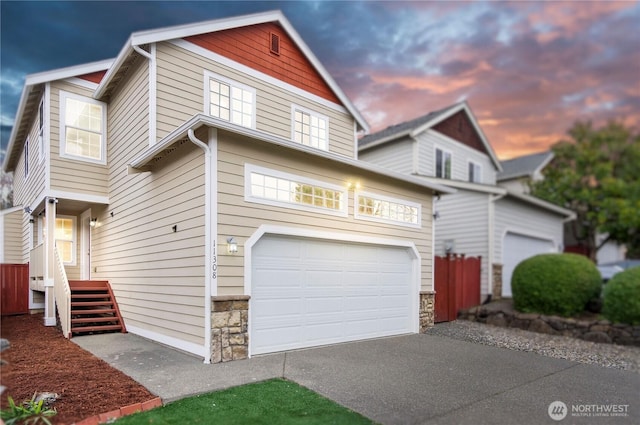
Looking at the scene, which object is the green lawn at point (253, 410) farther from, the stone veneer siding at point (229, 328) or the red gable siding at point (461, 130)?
the red gable siding at point (461, 130)

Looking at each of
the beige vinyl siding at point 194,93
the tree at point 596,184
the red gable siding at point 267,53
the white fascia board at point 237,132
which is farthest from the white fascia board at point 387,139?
the tree at point 596,184

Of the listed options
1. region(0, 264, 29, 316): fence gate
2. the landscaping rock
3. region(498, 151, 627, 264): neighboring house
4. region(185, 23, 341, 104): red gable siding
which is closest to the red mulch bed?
region(0, 264, 29, 316): fence gate

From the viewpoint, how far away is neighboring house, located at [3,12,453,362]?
264 inches

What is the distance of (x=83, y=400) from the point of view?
4.64 meters

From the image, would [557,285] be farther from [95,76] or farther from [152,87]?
[95,76]

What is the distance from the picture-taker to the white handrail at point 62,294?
8.22 metres

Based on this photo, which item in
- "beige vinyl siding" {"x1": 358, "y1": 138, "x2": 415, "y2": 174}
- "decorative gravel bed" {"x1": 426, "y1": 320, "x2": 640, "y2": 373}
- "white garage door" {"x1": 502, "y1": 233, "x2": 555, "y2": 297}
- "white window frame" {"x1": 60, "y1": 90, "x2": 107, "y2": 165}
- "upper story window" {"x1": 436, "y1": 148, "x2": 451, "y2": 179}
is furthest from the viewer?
"upper story window" {"x1": 436, "y1": 148, "x2": 451, "y2": 179}

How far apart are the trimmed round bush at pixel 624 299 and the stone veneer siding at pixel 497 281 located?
3.66 m

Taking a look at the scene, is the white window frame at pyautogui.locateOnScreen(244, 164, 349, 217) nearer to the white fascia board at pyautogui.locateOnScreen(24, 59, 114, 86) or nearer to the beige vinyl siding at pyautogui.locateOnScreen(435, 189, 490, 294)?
the white fascia board at pyautogui.locateOnScreen(24, 59, 114, 86)

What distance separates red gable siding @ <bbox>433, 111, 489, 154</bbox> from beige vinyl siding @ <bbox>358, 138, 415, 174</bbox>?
152 cm

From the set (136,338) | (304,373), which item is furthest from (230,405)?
(136,338)

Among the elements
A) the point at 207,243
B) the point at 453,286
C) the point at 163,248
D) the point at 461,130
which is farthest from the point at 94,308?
the point at 461,130

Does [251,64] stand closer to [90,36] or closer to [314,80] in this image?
[314,80]

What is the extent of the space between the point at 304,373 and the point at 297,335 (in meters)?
1.55
